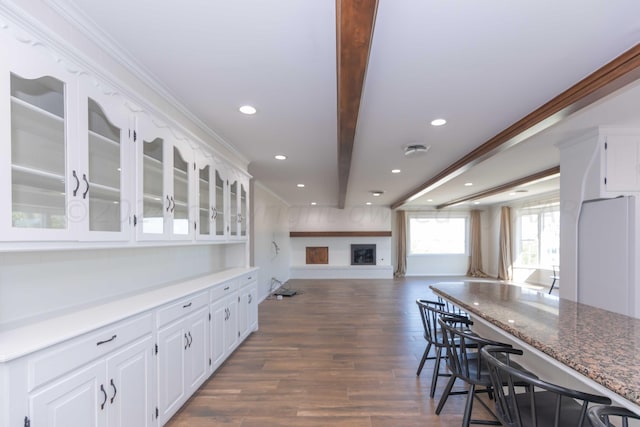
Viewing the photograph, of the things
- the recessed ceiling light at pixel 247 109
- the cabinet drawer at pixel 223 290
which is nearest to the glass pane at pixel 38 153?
the recessed ceiling light at pixel 247 109

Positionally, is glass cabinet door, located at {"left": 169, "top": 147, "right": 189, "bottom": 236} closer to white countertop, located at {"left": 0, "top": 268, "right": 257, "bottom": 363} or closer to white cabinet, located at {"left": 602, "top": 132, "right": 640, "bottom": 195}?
white countertop, located at {"left": 0, "top": 268, "right": 257, "bottom": 363}

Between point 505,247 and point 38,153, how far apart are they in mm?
10514

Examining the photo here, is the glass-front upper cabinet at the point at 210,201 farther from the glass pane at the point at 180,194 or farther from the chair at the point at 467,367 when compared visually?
the chair at the point at 467,367

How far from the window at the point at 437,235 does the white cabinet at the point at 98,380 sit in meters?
9.52

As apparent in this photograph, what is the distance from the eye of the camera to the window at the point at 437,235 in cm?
1047

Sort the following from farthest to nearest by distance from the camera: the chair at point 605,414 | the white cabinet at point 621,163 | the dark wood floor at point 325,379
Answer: the white cabinet at point 621,163
the dark wood floor at point 325,379
the chair at point 605,414

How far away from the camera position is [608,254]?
2.80m

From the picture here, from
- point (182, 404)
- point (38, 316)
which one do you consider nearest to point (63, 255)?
point (38, 316)

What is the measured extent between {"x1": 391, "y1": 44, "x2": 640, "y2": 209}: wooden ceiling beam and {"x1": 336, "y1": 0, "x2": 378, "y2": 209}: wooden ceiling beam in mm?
1460

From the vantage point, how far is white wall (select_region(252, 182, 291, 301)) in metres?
6.05

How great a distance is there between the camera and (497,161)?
14.1 ft

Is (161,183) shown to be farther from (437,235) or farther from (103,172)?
(437,235)

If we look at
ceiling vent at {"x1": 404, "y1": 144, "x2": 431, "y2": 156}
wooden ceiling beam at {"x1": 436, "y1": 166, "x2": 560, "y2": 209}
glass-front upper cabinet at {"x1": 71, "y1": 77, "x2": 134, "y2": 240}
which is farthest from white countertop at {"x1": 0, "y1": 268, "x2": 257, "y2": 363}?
wooden ceiling beam at {"x1": 436, "y1": 166, "x2": 560, "y2": 209}

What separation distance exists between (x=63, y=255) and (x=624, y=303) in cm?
417
